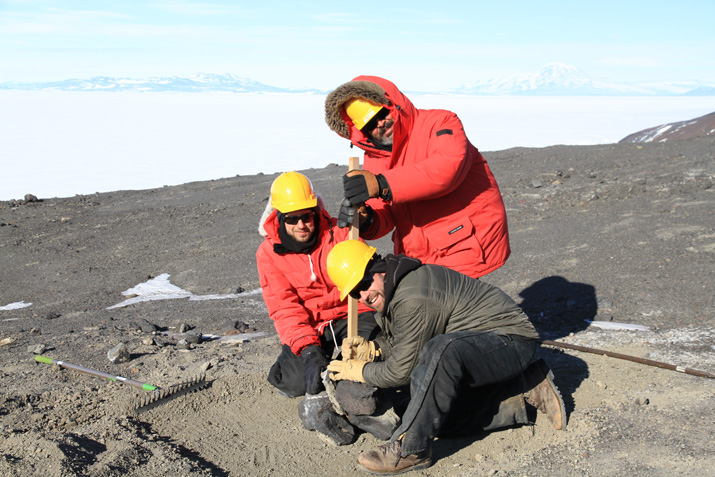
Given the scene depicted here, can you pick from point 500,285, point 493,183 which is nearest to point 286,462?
point 493,183

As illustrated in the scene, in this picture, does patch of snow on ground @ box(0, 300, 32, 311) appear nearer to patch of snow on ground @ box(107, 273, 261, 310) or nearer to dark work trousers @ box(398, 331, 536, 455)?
patch of snow on ground @ box(107, 273, 261, 310)

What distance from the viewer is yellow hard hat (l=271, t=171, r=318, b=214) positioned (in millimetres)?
3629

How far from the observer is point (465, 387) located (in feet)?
10.1

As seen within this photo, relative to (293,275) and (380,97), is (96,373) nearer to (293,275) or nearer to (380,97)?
(293,275)

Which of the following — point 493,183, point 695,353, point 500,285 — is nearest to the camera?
point 493,183

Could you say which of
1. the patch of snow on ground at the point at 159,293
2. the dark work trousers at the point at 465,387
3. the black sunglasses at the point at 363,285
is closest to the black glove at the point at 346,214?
the black sunglasses at the point at 363,285

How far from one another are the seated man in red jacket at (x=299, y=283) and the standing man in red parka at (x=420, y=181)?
10.8 inches

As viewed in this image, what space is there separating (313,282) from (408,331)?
1.07m

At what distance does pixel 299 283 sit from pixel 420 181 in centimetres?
112

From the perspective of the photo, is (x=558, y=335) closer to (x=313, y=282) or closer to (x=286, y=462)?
(x=313, y=282)

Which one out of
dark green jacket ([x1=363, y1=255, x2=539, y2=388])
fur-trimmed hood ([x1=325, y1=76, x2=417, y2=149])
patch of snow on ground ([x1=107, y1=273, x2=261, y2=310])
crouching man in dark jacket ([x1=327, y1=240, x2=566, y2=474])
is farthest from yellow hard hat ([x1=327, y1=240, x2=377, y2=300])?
patch of snow on ground ([x1=107, y1=273, x2=261, y2=310])

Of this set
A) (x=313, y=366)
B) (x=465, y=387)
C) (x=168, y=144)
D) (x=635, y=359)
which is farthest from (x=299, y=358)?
(x=168, y=144)

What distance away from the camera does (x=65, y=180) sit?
27781 millimetres

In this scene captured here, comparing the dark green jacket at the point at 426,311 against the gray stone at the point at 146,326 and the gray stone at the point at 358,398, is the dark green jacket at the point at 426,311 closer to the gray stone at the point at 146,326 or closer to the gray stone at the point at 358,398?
the gray stone at the point at 358,398
